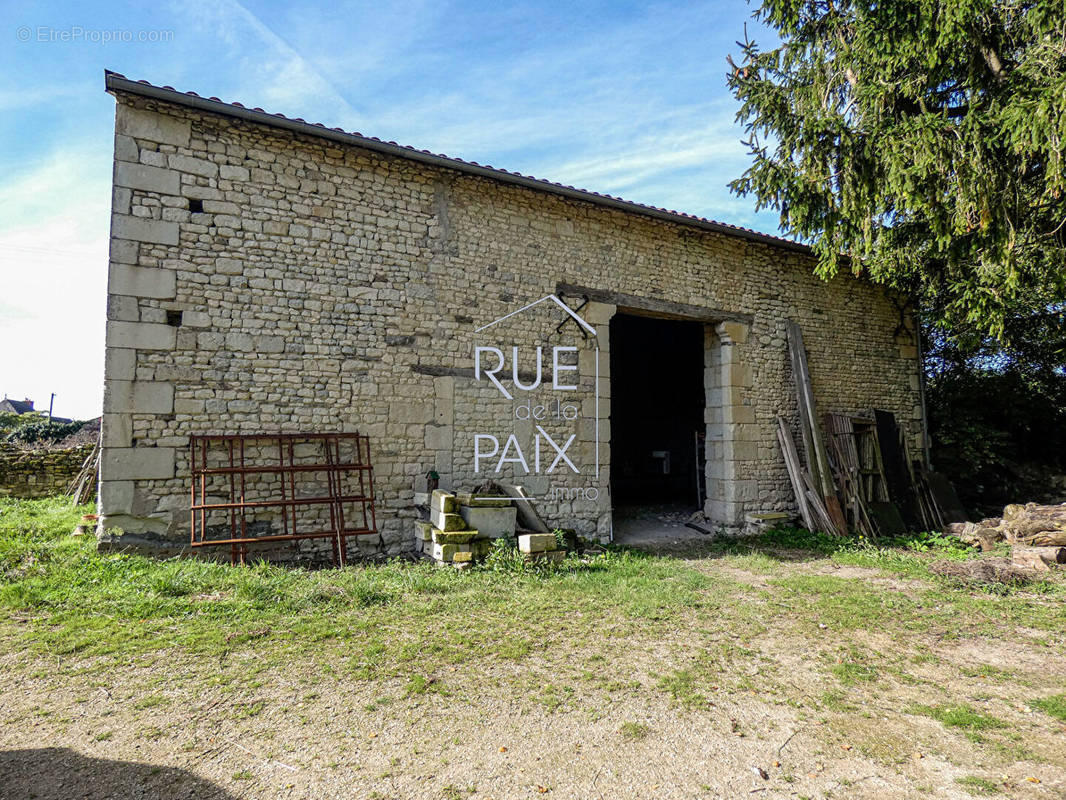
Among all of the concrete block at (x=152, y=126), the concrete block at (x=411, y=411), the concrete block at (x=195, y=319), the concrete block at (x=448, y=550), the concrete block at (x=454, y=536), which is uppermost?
the concrete block at (x=152, y=126)

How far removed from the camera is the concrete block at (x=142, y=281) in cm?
505

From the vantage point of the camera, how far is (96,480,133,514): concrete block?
4.88 metres

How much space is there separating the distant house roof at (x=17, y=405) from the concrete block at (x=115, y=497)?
3124cm

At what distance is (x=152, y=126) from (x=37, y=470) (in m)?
7.11

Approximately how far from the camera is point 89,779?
2186 mm

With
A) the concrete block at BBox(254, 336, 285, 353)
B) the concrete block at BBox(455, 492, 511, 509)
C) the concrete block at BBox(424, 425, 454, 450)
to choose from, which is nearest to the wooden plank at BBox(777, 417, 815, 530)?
the concrete block at BBox(455, 492, 511, 509)

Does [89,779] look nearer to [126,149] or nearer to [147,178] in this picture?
[147,178]

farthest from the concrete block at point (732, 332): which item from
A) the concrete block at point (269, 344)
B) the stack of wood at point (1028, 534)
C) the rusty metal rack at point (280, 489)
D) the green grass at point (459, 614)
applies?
the concrete block at point (269, 344)

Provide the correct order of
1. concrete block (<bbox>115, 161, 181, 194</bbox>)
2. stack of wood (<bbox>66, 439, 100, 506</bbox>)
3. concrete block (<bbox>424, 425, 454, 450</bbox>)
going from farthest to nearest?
1. stack of wood (<bbox>66, 439, 100, 506</bbox>)
2. concrete block (<bbox>424, 425, 454, 450</bbox>)
3. concrete block (<bbox>115, 161, 181, 194</bbox>)

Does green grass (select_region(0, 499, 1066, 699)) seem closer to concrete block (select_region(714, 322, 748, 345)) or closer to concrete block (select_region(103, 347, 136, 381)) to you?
concrete block (select_region(103, 347, 136, 381))

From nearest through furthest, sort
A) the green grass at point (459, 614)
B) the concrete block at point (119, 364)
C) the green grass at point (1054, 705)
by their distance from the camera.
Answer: the green grass at point (1054, 705) < the green grass at point (459, 614) < the concrete block at point (119, 364)

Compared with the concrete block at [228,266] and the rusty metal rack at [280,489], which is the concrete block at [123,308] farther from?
the rusty metal rack at [280,489]

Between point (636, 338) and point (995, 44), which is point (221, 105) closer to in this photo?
point (995, 44)

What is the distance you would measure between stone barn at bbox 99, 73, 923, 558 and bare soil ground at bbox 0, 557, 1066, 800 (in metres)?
2.31
